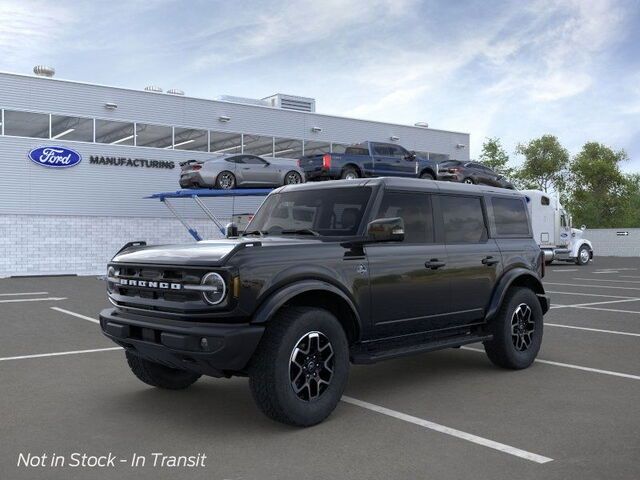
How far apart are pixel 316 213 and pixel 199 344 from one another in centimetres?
197

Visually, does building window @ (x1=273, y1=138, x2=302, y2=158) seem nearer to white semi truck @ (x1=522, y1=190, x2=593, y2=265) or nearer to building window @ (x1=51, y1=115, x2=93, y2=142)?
building window @ (x1=51, y1=115, x2=93, y2=142)

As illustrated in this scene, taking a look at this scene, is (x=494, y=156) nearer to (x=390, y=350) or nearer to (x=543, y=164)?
(x=543, y=164)

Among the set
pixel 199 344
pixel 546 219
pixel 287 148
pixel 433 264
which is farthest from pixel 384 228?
pixel 287 148

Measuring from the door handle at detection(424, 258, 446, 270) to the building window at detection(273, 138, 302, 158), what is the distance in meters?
27.1

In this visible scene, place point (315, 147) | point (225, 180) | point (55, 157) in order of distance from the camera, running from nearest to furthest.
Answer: point (225, 180) < point (55, 157) < point (315, 147)

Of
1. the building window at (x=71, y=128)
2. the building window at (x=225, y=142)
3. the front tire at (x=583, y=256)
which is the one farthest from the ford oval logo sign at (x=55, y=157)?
the front tire at (x=583, y=256)

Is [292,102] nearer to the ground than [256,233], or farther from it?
farther from it

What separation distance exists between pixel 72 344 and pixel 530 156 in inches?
2560

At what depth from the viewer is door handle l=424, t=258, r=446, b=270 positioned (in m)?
6.10

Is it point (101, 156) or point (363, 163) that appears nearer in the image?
point (363, 163)

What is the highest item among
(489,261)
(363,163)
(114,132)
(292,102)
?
(292,102)

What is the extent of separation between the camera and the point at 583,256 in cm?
3253

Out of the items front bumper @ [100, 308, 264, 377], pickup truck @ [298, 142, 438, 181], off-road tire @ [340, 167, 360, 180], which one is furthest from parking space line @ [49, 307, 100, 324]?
off-road tire @ [340, 167, 360, 180]

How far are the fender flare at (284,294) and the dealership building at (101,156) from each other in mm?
24116
